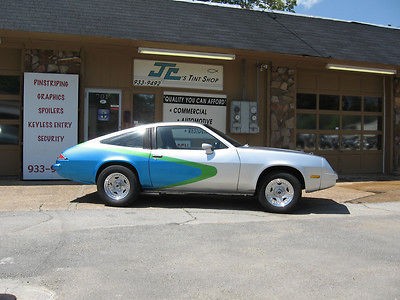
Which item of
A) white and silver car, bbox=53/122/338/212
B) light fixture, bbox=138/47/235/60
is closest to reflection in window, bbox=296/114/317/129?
light fixture, bbox=138/47/235/60

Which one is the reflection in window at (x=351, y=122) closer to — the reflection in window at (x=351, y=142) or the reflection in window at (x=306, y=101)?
the reflection in window at (x=351, y=142)

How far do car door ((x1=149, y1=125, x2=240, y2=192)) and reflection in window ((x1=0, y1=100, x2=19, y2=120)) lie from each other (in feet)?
16.6

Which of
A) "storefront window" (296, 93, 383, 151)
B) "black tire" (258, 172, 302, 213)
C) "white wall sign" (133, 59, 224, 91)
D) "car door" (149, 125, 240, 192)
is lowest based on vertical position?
"black tire" (258, 172, 302, 213)

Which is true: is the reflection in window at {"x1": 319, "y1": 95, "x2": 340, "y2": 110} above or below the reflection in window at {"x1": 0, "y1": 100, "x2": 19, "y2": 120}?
above

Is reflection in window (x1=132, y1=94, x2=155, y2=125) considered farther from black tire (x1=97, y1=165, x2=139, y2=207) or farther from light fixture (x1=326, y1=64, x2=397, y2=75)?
light fixture (x1=326, y1=64, x2=397, y2=75)

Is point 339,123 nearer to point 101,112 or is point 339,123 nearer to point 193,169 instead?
point 101,112

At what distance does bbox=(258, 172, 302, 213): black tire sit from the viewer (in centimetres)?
802

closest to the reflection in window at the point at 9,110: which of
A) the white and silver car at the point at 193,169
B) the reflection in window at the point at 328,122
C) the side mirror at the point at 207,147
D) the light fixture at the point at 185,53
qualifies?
the light fixture at the point at 185,53

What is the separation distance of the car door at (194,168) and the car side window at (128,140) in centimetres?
32

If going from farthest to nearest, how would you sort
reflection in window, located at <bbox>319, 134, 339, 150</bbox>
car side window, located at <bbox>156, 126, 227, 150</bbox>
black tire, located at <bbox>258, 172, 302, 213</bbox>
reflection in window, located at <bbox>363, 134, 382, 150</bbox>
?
1. reflection in window, located at <bbox>363, 134, 382, 150</bbox>
2. reflection in window, located at <bbox>319, 134, 339, 150</bbox>
3. car side window, located at <bbox>156, 126, 227, 150</bbox>
4. black tire, located at <bbox>258, 172, 302, 213</bbox>

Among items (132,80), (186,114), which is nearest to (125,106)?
(132,80)

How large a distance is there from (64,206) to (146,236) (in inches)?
101

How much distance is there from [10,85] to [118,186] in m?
5.14

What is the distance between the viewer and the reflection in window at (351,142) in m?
14.3
